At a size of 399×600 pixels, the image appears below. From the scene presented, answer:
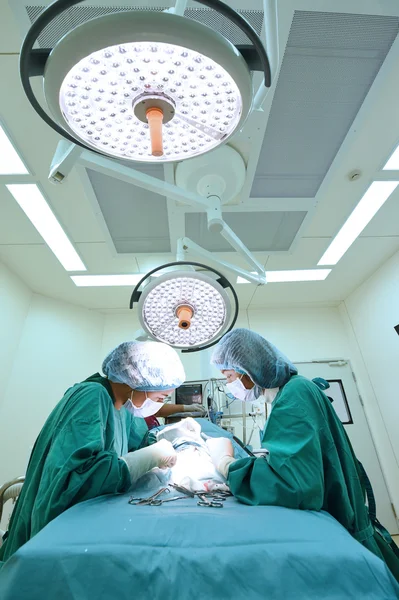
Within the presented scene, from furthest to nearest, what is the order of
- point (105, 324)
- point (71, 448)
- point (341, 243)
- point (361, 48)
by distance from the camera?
point (105, 324) → point (341, 243) → point (361, 48) → point (71, 448)

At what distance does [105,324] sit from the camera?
10.8ft

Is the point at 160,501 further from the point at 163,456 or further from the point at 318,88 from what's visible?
the point at 318,88

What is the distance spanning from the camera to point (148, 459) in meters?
1.08

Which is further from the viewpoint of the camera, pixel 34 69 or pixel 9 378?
pixel 9 378

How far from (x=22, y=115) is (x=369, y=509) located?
7.12 ft

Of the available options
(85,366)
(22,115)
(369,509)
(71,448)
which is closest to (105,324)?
(85,366)

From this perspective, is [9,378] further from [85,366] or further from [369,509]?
[369,509]

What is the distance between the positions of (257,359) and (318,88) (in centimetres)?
122

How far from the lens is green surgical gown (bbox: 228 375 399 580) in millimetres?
736

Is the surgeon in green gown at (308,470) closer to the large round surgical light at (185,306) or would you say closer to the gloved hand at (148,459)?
the gloved hand at (148,459)

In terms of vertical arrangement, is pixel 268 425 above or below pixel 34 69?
below

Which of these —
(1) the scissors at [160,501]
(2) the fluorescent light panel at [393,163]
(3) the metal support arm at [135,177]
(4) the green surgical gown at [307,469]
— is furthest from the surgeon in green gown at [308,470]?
(2) the fluorescent light panel at [393,163]

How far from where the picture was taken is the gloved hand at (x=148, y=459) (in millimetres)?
1009

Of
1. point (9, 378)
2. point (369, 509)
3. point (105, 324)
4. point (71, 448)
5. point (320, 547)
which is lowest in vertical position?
point (369, 509)
